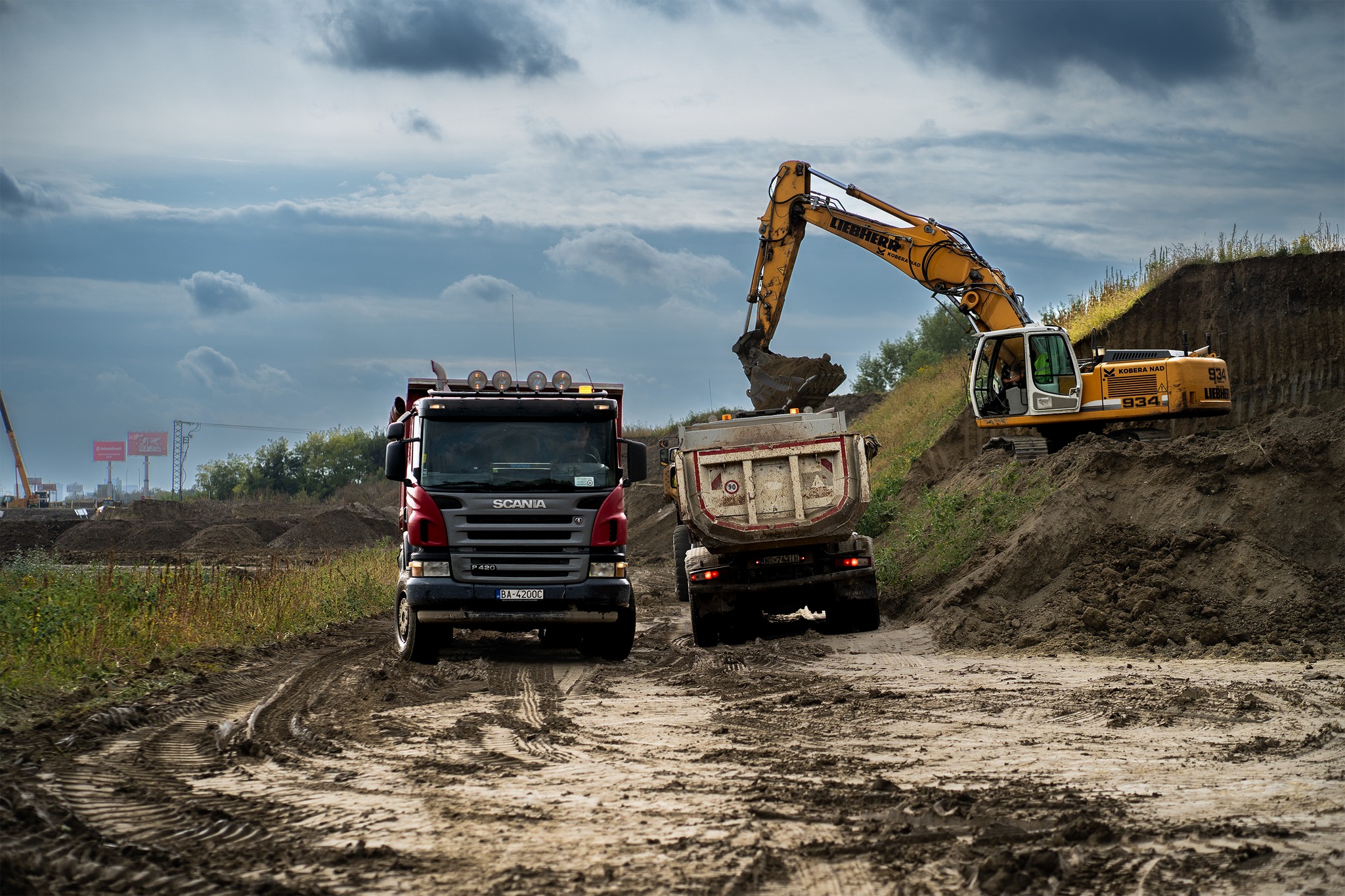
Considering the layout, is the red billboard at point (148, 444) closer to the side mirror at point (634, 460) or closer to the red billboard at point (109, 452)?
the red billboard at point (109, 452)

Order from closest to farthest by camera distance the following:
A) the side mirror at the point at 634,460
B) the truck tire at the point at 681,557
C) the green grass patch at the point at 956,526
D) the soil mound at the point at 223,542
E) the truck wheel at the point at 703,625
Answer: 1. the side mirror at the point at 634,460
2. the truck wheel at the point at 703,625
3. the green grass patch at the point at 956,526
4. the truck tire at the point at 681,557
5. the soil mound at the point at 223,542

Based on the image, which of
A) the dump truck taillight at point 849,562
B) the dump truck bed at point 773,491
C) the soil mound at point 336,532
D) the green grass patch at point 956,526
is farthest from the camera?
the soil mound at point 336,532

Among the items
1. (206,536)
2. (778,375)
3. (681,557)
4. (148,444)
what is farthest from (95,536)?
(148,444)

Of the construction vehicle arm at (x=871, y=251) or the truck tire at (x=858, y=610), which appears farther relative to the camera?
the construction vehicle arm at (x=871, y=251)

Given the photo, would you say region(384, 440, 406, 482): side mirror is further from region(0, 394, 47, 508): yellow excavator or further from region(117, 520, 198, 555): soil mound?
region(0, 394, 47, 508): yellow excavator

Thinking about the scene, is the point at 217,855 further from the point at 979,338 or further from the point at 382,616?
the point at 979,338

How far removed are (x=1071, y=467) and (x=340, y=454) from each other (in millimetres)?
65801

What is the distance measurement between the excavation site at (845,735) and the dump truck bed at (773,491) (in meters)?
0.31

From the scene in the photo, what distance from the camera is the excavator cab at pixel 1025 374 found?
2089 cm

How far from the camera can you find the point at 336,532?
4422 centimetres

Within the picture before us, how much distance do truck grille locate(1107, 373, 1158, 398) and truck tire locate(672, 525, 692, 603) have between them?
8214mm

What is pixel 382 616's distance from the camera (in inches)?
778

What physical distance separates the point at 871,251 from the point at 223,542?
2757 centimetres

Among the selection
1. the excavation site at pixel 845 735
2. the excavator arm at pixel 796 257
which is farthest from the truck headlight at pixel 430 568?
the excavator arm at pixel 796 257
